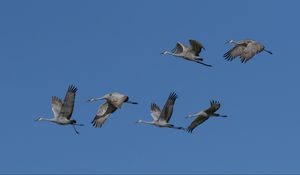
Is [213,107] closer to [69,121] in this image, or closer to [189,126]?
[189,126]

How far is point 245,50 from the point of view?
10044cm

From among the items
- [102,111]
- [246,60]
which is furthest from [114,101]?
[246,60]

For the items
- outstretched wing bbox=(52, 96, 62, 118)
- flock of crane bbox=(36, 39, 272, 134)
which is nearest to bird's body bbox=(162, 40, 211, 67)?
flock of crane bbox=(36, 39, 272, 134)

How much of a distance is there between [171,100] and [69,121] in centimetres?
738

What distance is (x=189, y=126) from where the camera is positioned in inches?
4072

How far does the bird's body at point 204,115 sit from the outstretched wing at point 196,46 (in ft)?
13.7

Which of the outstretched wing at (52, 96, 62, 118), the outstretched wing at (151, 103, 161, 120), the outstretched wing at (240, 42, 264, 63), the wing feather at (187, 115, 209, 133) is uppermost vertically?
the outstretched wing at (240, 42, 264, 63)

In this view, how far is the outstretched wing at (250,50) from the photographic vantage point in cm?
9998

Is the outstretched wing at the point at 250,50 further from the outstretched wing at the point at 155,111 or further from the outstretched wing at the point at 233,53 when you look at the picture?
the outstretched wing at the point at 155,111

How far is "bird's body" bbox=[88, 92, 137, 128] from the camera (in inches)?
4013

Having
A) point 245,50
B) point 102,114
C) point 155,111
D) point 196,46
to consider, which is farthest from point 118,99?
point 245,50

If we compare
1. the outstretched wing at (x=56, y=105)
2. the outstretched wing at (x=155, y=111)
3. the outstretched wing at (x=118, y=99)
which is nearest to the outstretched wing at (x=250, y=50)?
the outstretched wing at (x=118, y=99)

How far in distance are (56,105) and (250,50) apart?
15.5 metres

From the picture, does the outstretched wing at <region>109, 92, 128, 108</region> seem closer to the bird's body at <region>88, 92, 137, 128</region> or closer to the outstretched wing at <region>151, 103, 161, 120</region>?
the bird's body at <region>88, 92, 137, 128</region>
